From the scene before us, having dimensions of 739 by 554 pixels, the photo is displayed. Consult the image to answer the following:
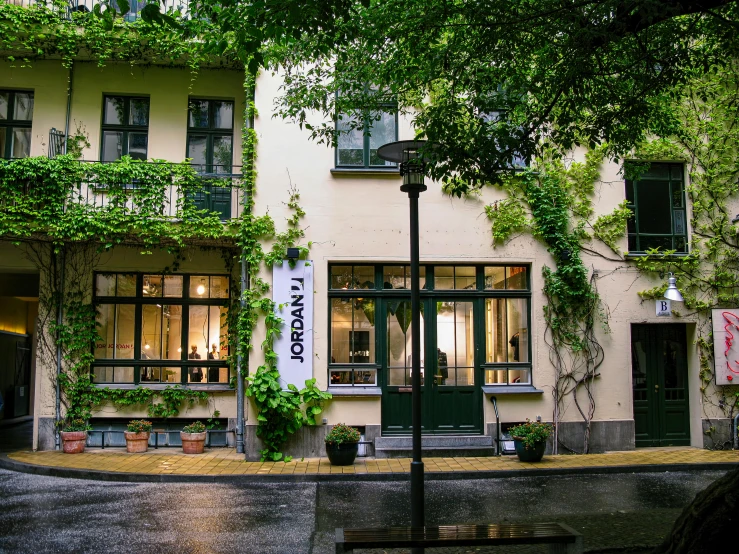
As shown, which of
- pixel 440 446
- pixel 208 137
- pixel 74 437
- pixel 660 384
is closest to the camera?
pixel 440 446

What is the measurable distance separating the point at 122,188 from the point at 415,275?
8189mm

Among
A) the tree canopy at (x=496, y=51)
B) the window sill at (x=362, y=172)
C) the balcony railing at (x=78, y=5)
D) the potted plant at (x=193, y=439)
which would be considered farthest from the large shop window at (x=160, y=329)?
the tree canopy at (x=496, y=51)

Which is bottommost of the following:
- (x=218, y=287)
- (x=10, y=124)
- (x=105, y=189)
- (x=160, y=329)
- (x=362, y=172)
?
(x=160, y=329)

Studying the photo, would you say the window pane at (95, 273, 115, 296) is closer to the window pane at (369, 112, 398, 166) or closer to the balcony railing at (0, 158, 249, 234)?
the balcony railing at (0, 158, 249, 234)

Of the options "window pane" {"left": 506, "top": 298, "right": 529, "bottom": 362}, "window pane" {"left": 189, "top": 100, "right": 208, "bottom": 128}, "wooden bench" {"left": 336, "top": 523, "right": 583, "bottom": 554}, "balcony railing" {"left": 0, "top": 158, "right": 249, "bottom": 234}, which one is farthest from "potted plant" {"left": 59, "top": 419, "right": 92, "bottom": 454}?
"wooden bench" {"left": 336, "top": 523, "right": 583, "bottom": 554}

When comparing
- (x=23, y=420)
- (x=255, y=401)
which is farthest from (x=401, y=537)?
(x=23, y=420)

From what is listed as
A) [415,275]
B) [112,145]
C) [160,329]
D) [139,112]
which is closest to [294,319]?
[160,329]

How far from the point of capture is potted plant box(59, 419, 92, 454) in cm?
1282

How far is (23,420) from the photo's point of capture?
1917cm

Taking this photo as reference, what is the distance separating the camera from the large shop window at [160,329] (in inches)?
557

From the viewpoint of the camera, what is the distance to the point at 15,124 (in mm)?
14023

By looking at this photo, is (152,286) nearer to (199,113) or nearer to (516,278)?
(199,113)

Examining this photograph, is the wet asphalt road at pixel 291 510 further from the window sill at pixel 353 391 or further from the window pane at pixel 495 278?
the window pane at pixel 495 278

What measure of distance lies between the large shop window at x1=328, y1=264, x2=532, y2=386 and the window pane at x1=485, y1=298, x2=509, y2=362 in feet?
0.06
